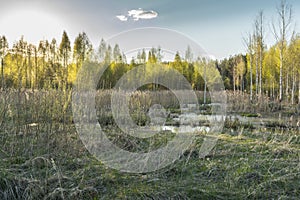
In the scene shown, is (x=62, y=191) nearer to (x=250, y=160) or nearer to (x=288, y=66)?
(x=250, y=160)

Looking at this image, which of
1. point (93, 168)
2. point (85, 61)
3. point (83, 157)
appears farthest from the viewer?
point (85, 61)

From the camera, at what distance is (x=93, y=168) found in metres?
3.30

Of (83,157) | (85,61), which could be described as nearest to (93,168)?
(83,157)

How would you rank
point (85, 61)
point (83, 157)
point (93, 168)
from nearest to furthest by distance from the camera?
point (93, 168)
point (83, 157)
point (85, 61)

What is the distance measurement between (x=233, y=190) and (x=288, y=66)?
19014 mm

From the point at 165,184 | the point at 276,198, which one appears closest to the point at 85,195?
the point at 165,184

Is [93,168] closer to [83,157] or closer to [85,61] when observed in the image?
[83,157]

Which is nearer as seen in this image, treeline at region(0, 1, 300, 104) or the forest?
the forest

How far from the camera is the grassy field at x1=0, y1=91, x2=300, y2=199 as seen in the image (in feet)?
8.92

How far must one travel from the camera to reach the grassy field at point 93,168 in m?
2.72

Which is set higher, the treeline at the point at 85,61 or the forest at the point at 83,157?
the treeline at the point at 85,61

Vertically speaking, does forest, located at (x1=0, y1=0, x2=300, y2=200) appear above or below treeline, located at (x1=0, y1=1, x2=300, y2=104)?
below

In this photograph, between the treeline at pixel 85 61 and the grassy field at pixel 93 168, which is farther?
the treeline at pixel 85 61

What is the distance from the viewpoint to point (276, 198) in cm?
269
